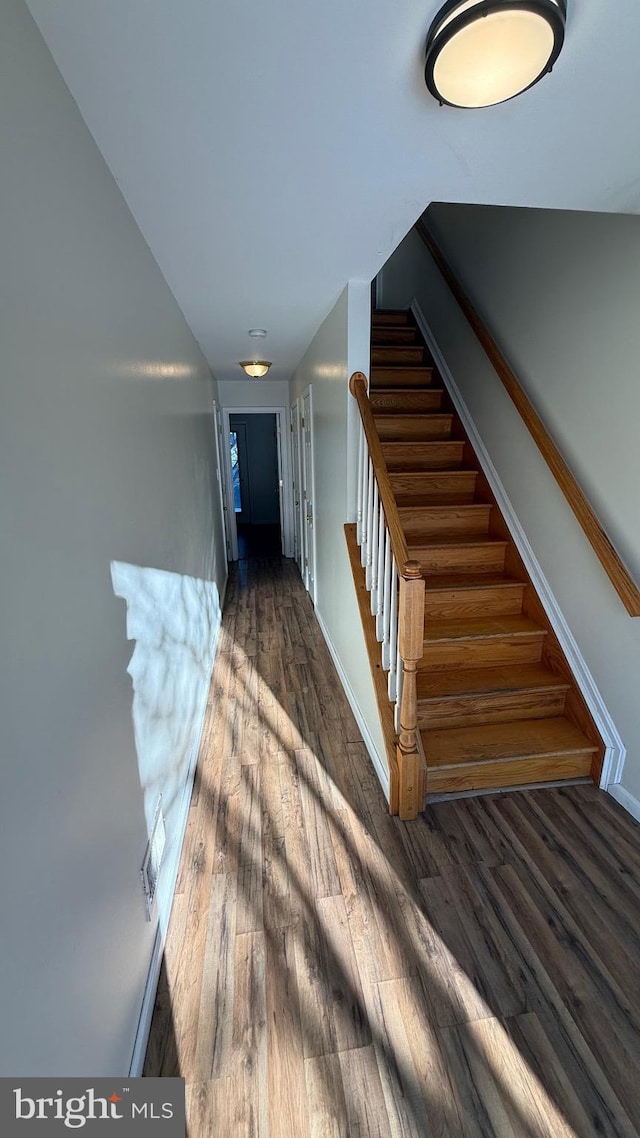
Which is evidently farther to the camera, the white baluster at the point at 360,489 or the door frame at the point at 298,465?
the door frame at the point at 298,465

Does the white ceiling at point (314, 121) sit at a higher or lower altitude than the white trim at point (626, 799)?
higher

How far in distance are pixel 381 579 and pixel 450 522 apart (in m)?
1.02

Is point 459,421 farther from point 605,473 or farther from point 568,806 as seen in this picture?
point 568,806

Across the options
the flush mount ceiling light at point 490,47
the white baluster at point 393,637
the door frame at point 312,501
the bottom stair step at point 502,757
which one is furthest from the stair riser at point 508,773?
the door frame at point 312,501

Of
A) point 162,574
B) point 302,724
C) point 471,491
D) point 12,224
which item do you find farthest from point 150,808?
point 471,491

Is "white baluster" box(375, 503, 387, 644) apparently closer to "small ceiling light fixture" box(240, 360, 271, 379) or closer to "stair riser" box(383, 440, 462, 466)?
"stair riser" box(383, 440, 462, 466)

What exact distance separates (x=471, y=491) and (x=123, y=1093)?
3.07 m

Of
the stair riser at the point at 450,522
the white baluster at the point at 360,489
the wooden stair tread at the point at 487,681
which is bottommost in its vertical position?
the wooden stair tread at the point at 487,681

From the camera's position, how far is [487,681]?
2.29 metres

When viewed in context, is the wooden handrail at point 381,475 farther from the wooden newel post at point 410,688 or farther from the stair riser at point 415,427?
the stair riser at point 415,427

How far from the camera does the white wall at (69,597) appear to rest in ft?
2.26

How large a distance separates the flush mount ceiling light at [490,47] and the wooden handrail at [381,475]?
1.23 metres

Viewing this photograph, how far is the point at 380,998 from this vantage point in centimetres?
128

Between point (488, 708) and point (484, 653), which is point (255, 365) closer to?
point (484, 653)
